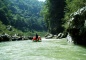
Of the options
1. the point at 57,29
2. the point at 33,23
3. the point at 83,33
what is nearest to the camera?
the point at 83,33

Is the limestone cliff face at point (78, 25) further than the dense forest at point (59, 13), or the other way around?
the dense forest at point (59, 13)

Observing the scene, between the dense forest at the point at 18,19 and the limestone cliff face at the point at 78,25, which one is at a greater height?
the dense forest at the point at 18,19

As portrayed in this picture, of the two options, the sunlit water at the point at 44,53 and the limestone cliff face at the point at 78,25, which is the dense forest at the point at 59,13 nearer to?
the limestone cliff face at the point at 78,25

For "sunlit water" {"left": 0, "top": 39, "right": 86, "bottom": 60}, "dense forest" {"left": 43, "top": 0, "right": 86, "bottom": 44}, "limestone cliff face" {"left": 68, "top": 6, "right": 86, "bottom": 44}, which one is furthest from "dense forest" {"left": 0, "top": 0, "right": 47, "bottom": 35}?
"sunlit water" {"left": 0, "top": 39, "right": 86, "bottom": 60}

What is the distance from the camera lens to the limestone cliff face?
30.3 metres

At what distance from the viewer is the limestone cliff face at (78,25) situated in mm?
30341

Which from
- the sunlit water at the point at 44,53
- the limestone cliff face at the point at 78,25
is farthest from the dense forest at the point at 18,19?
the sunlit water at the point at 44,53

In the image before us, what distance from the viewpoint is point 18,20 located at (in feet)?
413

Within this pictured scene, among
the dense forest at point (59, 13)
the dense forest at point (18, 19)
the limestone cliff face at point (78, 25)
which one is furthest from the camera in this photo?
the dense forest at point (18, 19)

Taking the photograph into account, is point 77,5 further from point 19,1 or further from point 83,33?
point 19,1

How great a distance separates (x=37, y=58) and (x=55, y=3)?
2162 inches

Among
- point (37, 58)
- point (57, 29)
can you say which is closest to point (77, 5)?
point (57, 29)

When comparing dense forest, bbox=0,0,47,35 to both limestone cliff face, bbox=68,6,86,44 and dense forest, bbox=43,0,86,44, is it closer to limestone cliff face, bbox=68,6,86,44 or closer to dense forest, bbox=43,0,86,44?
dense forest, bbox=43,0,86,44

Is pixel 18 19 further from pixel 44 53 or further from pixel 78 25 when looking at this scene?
Answer: pixel 44 53
